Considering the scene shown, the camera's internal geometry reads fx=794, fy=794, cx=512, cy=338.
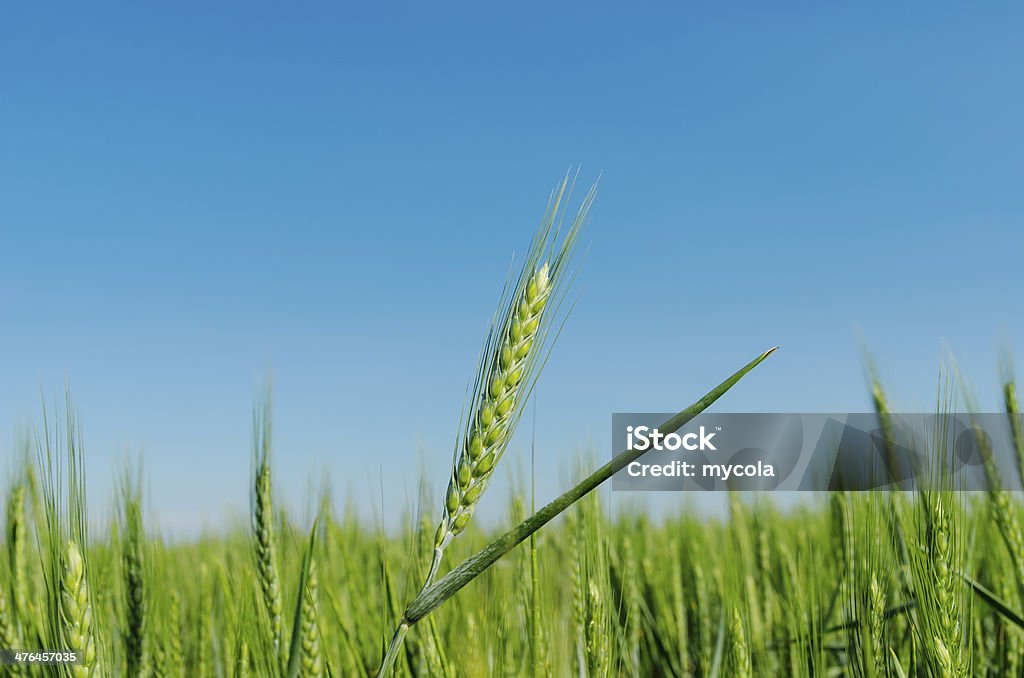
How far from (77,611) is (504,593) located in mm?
709

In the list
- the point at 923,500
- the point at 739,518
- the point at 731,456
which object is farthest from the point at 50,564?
the point at 739,518

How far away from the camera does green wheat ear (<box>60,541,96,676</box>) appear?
3.42ft

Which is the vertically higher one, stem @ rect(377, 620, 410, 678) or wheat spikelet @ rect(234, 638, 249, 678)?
stem @ rect(377, 620, 410, 678)

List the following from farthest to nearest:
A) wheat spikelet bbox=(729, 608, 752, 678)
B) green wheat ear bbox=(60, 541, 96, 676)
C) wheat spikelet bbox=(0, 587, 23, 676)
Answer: wheat spikelet bbox=(0, 587, 23, 676)
wheat spikelet bbox=(729, 608, 752, 678)
green wheat ear bbox=(60, 541, 96, 676)

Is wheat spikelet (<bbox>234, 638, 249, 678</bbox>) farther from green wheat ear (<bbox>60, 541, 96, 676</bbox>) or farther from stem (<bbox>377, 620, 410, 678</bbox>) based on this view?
stem (<bbox>377, 620, 410, 678</bbox>)

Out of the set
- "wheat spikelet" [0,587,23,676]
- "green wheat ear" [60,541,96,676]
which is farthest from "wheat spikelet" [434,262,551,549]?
"wheat spikelet" [0,587,23,676]

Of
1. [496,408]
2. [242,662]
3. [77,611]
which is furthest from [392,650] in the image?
[242,662]

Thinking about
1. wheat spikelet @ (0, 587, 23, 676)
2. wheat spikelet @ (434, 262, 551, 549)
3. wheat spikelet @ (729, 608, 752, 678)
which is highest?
wheat spikelet @ (434, 262, 551, 549)

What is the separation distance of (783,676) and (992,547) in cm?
96

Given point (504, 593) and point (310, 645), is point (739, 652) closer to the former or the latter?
point (504, 593)

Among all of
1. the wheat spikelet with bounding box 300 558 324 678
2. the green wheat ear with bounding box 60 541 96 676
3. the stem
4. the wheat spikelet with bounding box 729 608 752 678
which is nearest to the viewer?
the stem

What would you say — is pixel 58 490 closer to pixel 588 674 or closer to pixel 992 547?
pixel 588 674

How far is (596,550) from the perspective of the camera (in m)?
1.32

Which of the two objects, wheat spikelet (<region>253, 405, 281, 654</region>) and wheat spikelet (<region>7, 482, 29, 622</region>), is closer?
wheat spikelet (<region>253, 405, 281, 654</region>)
